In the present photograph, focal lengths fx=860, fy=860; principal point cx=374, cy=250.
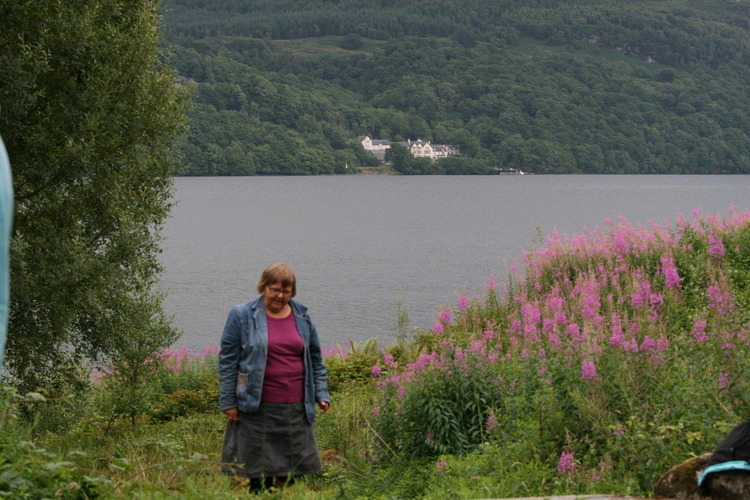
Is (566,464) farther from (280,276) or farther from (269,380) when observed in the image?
(280,276)

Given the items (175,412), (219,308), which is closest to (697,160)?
(219,308)

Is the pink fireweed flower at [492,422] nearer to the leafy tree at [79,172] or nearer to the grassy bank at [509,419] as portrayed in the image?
the grassy bank at [509,419]

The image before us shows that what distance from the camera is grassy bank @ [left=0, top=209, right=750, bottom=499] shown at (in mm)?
5621

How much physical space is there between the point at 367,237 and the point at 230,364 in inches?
2392

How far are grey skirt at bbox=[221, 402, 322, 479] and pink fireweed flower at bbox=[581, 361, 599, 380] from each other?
217 centimetres

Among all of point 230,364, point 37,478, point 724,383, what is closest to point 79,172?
point 230,364

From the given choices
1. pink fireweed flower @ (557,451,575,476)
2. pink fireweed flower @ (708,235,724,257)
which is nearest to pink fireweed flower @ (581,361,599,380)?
pink fireweed flower @ (557,451,575,476)

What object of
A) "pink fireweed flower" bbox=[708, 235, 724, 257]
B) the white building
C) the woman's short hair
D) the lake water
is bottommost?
the lake water

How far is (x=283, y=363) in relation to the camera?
648 centimetres

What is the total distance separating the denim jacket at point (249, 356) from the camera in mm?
6398

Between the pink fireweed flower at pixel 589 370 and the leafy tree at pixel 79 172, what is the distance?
7.03m

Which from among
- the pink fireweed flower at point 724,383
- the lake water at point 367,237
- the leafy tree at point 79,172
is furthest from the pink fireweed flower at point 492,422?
the leafy tree at point 79,172

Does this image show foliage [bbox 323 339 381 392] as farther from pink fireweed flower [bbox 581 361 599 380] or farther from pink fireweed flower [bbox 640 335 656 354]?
pink fireweed flower [bbox 581 361 599 380]

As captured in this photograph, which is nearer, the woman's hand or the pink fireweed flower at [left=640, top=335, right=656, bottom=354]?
the woman's hand
